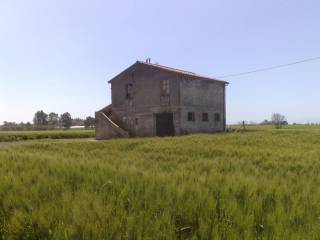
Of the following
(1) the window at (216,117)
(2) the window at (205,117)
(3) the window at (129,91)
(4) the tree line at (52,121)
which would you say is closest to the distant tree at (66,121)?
(4) the tree line at (52,121)

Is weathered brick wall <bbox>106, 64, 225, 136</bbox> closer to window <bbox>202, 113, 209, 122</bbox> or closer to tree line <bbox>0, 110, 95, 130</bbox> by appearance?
window <bbox>202, 113, 209, 122</bbox>

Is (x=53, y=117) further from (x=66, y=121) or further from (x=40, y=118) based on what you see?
(x=66, y=121)

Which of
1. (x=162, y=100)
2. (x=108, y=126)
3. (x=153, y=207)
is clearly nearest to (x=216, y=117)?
(x=162, y=100)

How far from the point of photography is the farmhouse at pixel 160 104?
92.2 ft

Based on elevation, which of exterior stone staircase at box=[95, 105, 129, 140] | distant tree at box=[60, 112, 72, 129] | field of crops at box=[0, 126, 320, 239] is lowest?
field of crops at box=[0, 126, 320, 239]

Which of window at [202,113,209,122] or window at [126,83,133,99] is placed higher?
window at [126,83,133,99]

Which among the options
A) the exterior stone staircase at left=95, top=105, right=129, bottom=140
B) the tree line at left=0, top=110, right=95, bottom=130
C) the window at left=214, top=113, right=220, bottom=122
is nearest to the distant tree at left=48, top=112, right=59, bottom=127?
the tree line at left=0, top=110, right=95, bottom=130

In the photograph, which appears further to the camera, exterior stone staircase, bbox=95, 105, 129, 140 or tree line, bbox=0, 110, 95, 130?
tree line, bbox=0, 110, 95, 130

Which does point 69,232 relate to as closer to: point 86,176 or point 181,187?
point 181,187

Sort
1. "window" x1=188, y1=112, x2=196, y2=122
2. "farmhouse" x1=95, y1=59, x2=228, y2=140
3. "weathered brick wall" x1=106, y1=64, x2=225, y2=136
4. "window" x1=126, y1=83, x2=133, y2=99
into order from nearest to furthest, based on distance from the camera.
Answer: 1. "weathered brick wall" x1=106, y1=64, x2=225, y2=136
2. "farmhouse" x1=95, y1=59, x2=228, y2=140
3. "window" x1=188, y1=112, x2=196, y2=122
4. "window" x1=126, y1=83, x2=133, y2=99

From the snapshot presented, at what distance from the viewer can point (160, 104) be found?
29.0m

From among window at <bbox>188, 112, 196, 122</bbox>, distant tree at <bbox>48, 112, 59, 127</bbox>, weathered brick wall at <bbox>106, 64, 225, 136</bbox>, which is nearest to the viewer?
weathered brick wall at <bbox>106, 64, 225, 136</bbox>

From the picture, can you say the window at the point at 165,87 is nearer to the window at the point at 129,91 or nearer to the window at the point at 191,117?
the window at the point at 191,117

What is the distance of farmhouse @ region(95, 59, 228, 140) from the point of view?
28.1 meters
